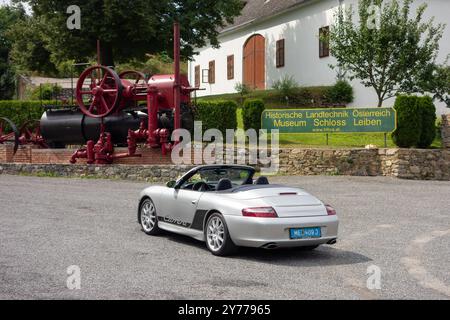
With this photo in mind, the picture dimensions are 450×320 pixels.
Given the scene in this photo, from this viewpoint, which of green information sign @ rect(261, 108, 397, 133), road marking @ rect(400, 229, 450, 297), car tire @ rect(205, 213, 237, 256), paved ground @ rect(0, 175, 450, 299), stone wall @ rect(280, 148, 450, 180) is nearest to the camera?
paved ground @ rect(0, 175, 450, 299)

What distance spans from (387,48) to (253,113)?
6.59 m

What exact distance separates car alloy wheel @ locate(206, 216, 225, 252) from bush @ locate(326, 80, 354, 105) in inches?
931

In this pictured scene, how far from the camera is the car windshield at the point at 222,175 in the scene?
34.3 feet

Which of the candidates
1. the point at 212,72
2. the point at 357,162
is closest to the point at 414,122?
the point at 357,162

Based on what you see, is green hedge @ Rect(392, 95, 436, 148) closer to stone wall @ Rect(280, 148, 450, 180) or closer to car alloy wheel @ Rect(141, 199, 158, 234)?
Result: stone wall @ Rect(280, 148, 450, 180)

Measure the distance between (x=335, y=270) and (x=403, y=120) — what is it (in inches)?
649

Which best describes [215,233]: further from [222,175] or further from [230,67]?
[230,67]

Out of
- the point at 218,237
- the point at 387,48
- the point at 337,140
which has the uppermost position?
the point at 387,48

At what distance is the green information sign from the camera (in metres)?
23.9

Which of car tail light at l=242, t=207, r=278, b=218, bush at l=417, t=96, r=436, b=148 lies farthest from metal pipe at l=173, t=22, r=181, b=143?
car tail light at l=242, t=207, r=278, b=218

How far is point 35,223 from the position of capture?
11961 mm

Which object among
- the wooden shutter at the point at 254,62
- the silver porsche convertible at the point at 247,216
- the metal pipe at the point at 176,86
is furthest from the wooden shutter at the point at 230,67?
the silver porsche convertible at the point at 247,216

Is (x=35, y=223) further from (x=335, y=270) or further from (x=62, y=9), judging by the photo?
(x=62, y=9)

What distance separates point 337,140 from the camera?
25641 millimetres
